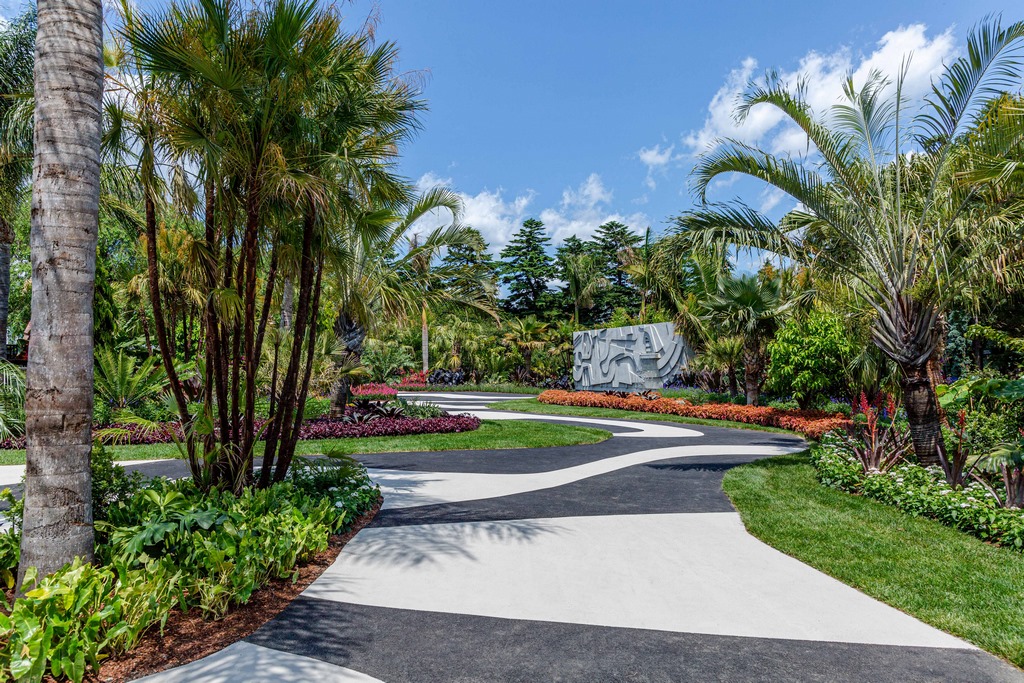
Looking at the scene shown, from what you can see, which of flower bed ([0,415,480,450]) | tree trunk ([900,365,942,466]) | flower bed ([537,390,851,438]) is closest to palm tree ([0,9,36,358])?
flower bed ([0,415,480,450])

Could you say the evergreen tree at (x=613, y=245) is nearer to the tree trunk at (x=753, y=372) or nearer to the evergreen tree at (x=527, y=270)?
the evergreen tree at (x=527, y=270)

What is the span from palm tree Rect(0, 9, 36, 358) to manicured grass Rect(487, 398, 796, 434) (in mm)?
14361

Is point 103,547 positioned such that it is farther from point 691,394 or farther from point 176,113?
point 691,394

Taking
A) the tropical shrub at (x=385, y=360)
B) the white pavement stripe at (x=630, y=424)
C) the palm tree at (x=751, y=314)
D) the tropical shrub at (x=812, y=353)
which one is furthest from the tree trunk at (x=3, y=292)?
the tropical shrub at (x=385, y=360)

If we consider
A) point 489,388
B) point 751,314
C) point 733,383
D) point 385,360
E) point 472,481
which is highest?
point 751,314

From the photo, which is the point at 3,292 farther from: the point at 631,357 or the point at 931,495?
the point at 631,357

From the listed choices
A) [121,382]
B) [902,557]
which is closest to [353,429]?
[121,382]

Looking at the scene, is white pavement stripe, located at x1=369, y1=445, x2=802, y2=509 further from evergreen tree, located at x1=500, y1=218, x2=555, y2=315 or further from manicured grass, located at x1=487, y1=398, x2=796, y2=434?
evergreen tree, located at x1=500, y1=218, x2=555, y2=315

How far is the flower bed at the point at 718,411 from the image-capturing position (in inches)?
543

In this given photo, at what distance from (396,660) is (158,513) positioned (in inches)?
97.7

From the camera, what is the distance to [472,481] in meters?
8.30

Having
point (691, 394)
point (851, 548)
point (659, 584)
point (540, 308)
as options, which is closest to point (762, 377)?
point (691, 394)

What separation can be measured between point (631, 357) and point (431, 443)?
15283mm

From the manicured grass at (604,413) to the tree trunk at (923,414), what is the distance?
707 cm
